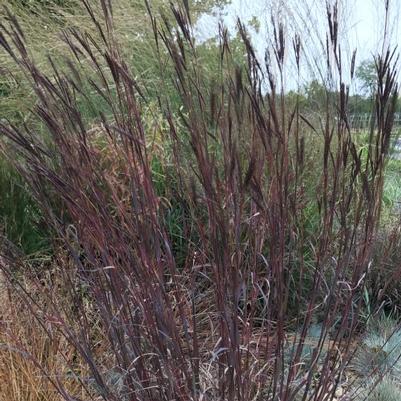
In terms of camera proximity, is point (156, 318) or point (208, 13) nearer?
point (156, 318)

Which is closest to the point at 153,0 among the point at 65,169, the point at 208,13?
the point at 208,13

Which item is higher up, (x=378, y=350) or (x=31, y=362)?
(x=31, y=362)

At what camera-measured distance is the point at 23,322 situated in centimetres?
261

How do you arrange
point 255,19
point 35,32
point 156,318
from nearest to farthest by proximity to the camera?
point 156,318 < point 255,19 < point 35,32

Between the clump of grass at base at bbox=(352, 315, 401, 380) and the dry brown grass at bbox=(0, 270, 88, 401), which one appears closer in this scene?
the dry brown grass at bbox=(0, 270, 88, 401)

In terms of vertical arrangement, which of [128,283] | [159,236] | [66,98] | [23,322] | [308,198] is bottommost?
[23,322]

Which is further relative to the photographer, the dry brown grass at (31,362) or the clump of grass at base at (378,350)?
the clump of grass at base at (378,350)

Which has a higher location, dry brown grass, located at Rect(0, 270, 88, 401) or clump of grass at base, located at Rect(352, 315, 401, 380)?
dry brown grass, located at Rect(0, 270, 88, 401)

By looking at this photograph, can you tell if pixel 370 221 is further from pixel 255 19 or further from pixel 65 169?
pixel 255 19

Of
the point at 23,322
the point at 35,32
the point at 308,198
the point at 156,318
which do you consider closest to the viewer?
the point at 156,318

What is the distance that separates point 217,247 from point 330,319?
1.76 feet

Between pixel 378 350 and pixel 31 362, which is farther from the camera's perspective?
pixel 378 350

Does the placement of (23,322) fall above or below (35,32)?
below

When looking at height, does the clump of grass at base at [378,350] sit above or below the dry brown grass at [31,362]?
below
